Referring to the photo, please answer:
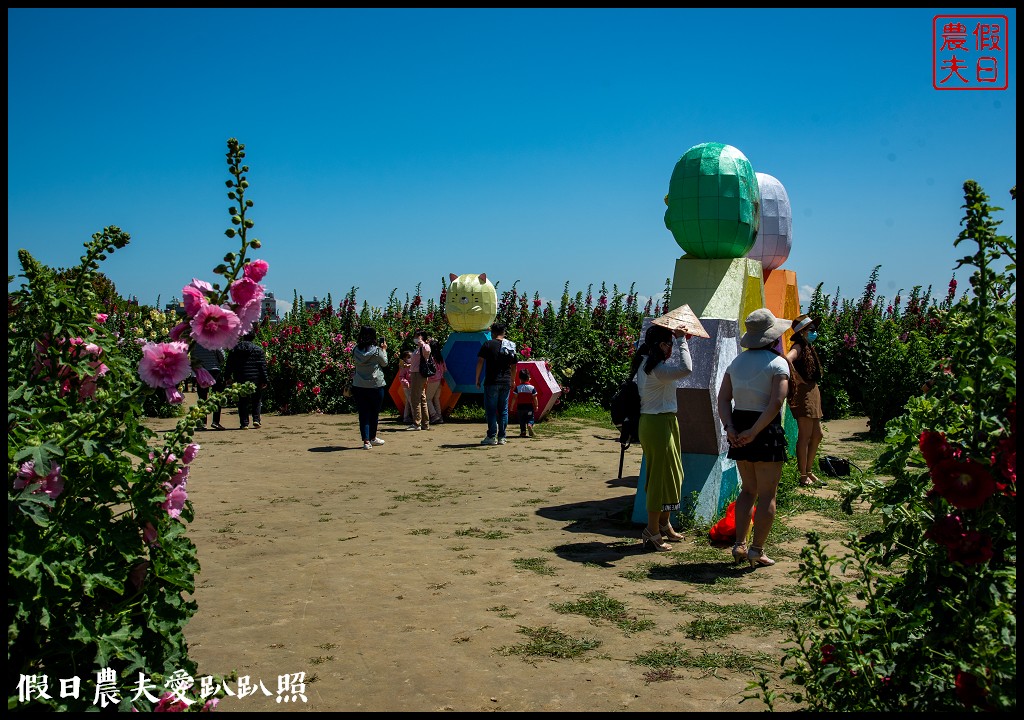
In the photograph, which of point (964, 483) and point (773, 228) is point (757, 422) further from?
point (773, 228)

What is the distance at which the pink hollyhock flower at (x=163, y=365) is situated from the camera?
8.88ft

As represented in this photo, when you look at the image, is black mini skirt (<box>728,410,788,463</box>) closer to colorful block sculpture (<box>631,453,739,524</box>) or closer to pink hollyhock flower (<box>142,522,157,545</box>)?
colorful block sculpture (<box>631,453,739,524</box>)

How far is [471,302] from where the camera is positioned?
1394 centimetres

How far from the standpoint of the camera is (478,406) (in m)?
14.9

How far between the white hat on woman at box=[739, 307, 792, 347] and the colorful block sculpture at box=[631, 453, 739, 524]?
4.80 ft

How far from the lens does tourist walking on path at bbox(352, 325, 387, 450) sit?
1063cm

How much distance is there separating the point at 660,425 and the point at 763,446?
82 cm

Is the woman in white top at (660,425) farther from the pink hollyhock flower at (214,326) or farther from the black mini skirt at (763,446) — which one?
the pink hollyhock flower at (214,326)

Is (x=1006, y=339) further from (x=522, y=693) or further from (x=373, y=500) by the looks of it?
(x=373, y=500)

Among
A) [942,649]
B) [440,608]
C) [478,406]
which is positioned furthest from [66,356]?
[478,406]

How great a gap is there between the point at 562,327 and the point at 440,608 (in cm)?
1194

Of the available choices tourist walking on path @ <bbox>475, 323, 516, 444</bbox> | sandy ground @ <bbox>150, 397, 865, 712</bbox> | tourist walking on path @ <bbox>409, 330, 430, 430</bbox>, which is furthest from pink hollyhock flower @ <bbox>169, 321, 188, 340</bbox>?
tourist walking on path @ <bbox>409, 330, 430, 430</bbox>

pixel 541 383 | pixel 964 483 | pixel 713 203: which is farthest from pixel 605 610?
pixel 541 383

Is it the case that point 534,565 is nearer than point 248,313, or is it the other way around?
point 248,313
